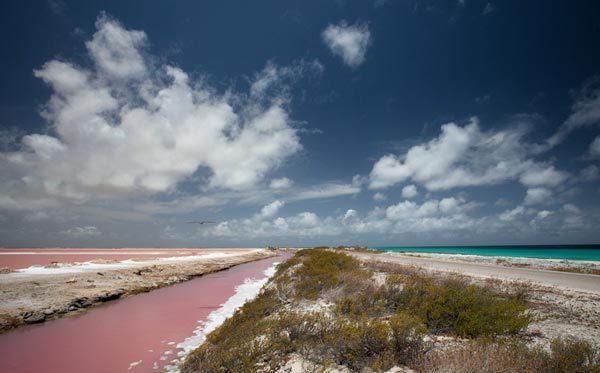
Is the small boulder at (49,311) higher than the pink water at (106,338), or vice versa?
the small boulder at (49,311)

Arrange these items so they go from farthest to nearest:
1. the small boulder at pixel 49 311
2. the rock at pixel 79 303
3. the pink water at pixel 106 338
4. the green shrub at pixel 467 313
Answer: the rock at pixel 79 303 → the small boulder at pixel 49 311 → the pink water at pixel 106 338 → the green shrub at pixel 467 313

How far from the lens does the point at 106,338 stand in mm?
9578

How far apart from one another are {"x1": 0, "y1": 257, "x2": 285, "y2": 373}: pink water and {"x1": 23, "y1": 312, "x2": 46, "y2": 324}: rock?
1.66 feet

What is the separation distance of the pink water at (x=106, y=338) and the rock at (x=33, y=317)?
507 millimetres

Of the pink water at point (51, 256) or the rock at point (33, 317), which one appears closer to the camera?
the rock at point (33, 317)

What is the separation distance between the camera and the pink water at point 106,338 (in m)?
7.51

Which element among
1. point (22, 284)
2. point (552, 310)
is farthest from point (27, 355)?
point (552, 310)

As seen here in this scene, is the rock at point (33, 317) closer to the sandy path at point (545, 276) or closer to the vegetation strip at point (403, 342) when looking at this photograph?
the vegetation strip at point (403, 342)

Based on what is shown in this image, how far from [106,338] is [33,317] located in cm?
501

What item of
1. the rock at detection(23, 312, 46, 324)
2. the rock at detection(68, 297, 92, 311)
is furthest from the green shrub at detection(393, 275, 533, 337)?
the rock at detection(68, 297, 92, 311)

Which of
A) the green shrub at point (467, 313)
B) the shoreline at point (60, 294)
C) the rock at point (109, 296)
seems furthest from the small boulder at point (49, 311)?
the green shrub at point (467, 313)

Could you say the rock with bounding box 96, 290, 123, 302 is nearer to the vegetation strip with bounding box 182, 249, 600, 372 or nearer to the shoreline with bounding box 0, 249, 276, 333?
the shoreline with bounding box 0, 249, 276, 333

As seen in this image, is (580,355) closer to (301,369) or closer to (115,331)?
(301,369)

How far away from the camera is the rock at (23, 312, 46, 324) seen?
1132 cm
